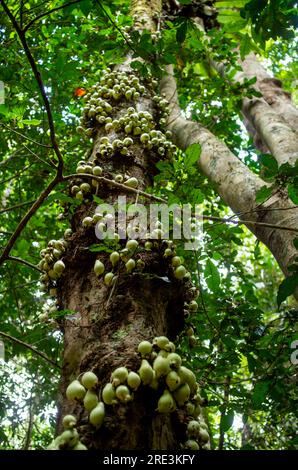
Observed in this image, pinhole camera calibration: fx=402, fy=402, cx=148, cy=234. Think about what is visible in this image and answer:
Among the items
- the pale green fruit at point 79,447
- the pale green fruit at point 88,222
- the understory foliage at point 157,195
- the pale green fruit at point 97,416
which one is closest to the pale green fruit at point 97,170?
the understory foliage at point 157,195

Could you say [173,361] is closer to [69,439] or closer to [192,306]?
[69,439]

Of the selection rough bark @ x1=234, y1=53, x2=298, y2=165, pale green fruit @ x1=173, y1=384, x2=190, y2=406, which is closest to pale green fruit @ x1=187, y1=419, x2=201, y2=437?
pale green fruit @ x1=173, y1=384, x2=190, y2=406

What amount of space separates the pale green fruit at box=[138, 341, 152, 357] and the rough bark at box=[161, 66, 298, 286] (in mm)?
770

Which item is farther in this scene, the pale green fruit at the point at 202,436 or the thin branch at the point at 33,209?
the thin branch at the point at 33,209

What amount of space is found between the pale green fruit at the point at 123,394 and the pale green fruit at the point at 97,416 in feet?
0.19

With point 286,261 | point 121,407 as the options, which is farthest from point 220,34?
point 121,407

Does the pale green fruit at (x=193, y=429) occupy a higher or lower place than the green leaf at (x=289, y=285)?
lower

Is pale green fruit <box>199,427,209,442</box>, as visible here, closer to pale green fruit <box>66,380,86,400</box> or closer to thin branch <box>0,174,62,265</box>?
pale green fruit <box>66,380,86,400</box>

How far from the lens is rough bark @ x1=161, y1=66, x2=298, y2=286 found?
6.96 ft

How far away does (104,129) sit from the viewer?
9.18ft

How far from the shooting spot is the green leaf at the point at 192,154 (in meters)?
1.96

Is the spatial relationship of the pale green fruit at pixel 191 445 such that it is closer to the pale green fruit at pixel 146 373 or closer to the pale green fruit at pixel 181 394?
the pale green fruit at pixel 181 394

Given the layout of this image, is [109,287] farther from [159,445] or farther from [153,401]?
[159,445]

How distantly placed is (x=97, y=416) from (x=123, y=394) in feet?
0.31
